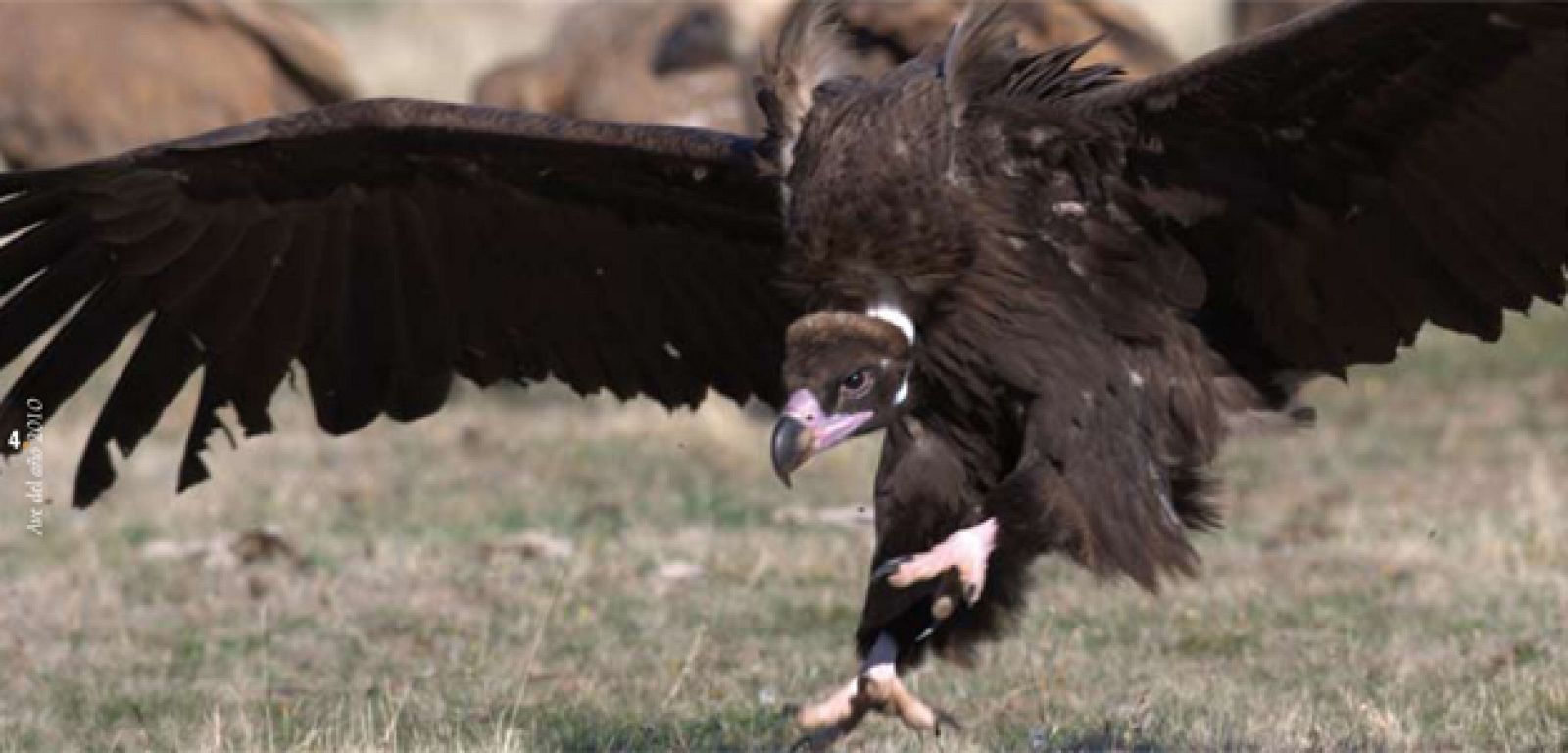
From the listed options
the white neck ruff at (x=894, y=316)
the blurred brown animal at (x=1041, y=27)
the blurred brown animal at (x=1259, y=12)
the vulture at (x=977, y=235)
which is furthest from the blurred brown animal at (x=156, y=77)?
the white neck ruff at (x=894, y=316)

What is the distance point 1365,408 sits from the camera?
1416 centimetres

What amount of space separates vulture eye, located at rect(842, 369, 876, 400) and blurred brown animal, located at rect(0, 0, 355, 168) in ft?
33.0

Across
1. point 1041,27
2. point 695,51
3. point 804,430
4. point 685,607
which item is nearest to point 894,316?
point 804,430

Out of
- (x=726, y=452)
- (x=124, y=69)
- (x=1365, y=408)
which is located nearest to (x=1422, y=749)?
(x=726, y=452)

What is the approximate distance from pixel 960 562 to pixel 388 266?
2.28 meters

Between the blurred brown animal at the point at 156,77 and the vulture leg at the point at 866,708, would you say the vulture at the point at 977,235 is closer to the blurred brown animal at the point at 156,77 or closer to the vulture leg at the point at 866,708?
the vulture leg at the point at 866,708

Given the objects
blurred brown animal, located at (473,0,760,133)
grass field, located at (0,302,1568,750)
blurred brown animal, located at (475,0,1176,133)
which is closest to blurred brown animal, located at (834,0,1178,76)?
blurred brown animal, located at (475,0,1176,133)

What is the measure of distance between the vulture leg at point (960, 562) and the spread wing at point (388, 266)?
126 centimetres

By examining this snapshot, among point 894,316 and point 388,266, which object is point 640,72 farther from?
point 894,316

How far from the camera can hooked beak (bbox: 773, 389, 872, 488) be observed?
586cm

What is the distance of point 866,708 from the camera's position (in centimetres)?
632

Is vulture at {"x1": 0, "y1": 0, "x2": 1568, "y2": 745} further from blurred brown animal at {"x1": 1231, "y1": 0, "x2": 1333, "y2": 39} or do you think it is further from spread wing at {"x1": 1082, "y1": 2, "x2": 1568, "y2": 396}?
blurred brown animal at {"x1": 1231, "y1": 0, "x2": 1333, "y2": 39}

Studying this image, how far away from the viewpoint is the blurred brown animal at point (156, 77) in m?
15.8

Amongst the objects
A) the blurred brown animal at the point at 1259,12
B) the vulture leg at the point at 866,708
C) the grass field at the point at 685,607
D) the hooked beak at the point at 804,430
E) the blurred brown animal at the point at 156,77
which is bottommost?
the blurred brown animal at the point at 1259,12
